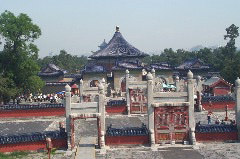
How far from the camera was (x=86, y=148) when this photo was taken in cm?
1988

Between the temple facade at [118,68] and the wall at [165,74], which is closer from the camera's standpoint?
the temple facade at [118,68]

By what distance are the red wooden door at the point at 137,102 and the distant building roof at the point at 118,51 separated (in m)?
24.2

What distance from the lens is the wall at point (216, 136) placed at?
820 inches

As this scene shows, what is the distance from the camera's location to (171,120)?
805 inches

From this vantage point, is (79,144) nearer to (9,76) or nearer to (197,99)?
(197,99)

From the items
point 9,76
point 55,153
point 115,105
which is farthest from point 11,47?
point 55,153

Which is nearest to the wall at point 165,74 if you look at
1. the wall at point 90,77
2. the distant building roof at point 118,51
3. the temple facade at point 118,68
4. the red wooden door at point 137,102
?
the temple facade at point 118,68

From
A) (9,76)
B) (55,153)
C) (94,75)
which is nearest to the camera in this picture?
(55,153)

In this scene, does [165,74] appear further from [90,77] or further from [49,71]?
[49,71]

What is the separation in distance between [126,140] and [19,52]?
65.5ft

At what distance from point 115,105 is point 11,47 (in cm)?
1210

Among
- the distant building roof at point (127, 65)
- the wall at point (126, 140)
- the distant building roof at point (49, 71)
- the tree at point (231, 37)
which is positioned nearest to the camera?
the wall at point (126, 140)

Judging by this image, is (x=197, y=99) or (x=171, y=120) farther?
(x=197, y=99)

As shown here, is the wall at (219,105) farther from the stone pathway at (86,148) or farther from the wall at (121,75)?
the wall at (121,75)
